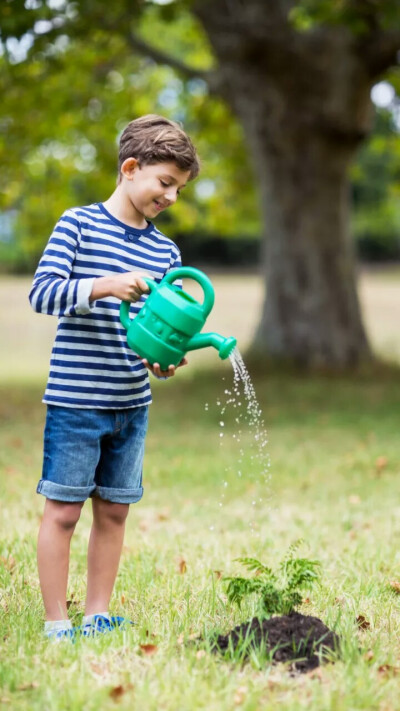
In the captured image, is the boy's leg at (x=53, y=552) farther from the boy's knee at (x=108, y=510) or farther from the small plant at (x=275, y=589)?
the small plant at (x=275, y=589)

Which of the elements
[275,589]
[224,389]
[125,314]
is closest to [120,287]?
[125,314]

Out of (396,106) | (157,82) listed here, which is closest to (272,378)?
(396,106)

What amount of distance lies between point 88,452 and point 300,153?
9.65m

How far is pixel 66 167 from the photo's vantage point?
55.2 ft

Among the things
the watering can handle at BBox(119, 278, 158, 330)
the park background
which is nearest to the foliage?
the park background

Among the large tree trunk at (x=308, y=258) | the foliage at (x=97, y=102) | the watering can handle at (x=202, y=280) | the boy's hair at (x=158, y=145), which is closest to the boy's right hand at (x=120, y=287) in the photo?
the watering can handle at (x=202, y=280)

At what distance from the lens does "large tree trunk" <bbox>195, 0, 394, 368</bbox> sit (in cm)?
1117

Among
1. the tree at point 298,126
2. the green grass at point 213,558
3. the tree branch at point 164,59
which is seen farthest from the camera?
the tree branch at point 164,59

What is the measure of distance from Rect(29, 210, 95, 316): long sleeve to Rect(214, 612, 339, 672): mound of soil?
3.54 ft

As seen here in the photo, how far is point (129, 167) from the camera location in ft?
9.84

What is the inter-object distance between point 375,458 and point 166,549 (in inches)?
119

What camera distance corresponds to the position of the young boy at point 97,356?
2.91 m

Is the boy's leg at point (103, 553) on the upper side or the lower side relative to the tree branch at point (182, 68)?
lower

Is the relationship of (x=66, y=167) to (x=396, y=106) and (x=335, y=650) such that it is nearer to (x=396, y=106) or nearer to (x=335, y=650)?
(x=396, y=106)
